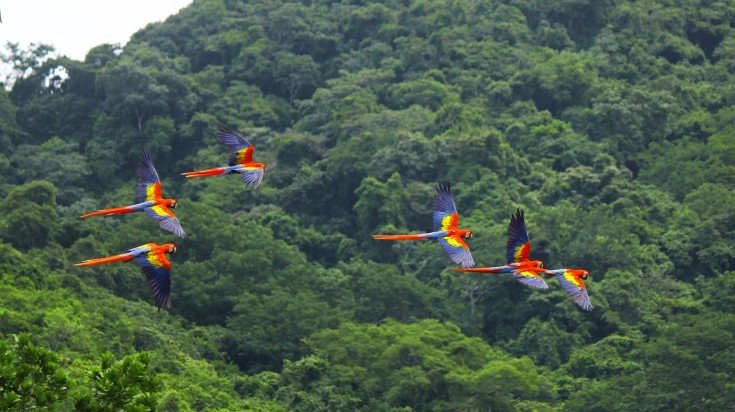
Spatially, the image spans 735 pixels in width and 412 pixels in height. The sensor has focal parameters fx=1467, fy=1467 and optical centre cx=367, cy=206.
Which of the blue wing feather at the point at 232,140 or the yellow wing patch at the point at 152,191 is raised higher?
the blue wing feather at the point at 232,140

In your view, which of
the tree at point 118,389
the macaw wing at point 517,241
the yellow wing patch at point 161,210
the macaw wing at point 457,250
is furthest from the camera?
the macaw wing at point 457,250

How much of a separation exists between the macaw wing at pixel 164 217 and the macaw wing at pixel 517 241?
4.08m

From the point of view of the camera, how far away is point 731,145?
49094 mm

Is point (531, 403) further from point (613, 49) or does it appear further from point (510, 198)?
point (613, 49)

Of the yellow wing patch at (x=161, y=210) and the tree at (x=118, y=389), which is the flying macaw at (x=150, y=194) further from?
the tree at (x=118, y=389)

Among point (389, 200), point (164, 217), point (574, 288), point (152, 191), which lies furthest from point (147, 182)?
point (389, 200)

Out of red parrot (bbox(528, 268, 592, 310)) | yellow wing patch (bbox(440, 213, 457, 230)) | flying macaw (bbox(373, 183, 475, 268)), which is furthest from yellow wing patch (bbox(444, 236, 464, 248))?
red parrot (bbox(528, 268, 592, 310))

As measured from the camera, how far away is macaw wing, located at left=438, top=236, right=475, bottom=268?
59.1 ft

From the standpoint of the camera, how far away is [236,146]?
17.7m

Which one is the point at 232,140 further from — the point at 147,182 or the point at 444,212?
the point at 444,212

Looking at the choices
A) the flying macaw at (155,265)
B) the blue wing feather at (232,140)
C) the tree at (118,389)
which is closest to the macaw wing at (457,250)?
the blue wing feather at (232,140)

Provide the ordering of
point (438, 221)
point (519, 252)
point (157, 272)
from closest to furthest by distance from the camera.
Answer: point (157, 272)
point (519, 252)
point (438, 221)

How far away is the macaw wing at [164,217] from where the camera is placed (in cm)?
1642

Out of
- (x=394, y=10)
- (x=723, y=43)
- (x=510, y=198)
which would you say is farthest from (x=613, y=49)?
(x=510, y=198)
